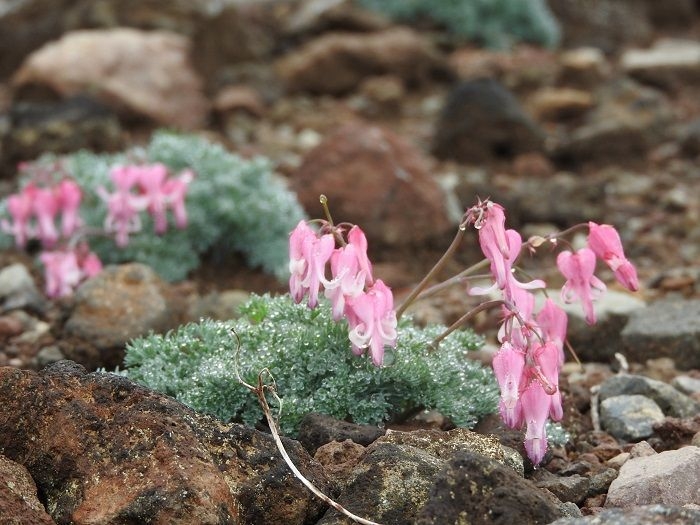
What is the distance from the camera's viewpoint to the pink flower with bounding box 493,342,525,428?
11.6 feet

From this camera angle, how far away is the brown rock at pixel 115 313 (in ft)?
17.6

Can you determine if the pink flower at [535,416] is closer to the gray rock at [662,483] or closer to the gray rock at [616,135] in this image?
the gray rock at [662,483]

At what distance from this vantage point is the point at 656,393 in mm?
4832

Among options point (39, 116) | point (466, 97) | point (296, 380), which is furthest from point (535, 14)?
point (296, 380)

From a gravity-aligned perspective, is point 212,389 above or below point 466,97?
above

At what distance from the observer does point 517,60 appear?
506 inches

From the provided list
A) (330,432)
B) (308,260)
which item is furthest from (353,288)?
(330,432)

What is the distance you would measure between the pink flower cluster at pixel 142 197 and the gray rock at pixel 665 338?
2.75 meters

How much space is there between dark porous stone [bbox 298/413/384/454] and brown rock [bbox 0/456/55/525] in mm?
942

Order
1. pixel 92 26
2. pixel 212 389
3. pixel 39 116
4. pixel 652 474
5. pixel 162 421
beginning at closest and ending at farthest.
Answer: pixel 162 421 < pixel 652 474 < pixel 212 389 < pixel 39 116 < pixel 92 26

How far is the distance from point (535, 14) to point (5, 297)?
353 inches

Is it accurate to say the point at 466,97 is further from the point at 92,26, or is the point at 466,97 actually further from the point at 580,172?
the point at 92,26

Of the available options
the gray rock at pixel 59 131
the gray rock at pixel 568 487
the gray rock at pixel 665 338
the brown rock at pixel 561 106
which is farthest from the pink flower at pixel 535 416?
the brown rock at pixel 561 106

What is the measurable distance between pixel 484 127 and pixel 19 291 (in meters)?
4.98
